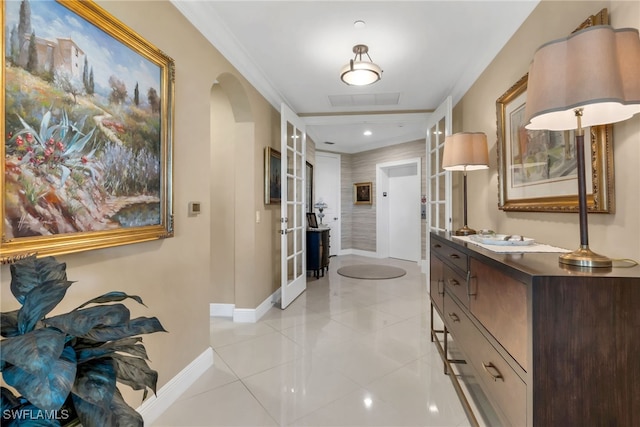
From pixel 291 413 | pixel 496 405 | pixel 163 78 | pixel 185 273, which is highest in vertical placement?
pixel 163 78

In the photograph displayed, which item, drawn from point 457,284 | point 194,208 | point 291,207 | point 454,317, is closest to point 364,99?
point 291,207

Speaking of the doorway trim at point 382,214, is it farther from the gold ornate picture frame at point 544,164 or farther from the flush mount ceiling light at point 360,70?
A: the gold ornate picture frame at point 544,164

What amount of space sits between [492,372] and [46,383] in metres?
1.37

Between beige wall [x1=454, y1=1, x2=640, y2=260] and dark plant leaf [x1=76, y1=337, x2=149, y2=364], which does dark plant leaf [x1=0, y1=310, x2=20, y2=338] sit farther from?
beige wall [x1=454, y1=1, x2=640, y2=260]

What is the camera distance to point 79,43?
1.19 m

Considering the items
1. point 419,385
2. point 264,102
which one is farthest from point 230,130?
point 419,385

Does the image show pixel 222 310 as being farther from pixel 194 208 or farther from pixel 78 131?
pixel 78 131

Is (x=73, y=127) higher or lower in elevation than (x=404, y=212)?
higher

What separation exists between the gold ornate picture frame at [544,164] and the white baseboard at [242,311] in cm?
247

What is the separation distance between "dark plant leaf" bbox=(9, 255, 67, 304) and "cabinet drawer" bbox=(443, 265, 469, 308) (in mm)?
1619

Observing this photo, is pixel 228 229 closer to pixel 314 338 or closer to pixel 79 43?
pixel 314 338

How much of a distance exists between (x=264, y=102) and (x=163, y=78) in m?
1.66

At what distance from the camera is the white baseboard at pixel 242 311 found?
9.82ft

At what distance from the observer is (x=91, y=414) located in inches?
25.1
